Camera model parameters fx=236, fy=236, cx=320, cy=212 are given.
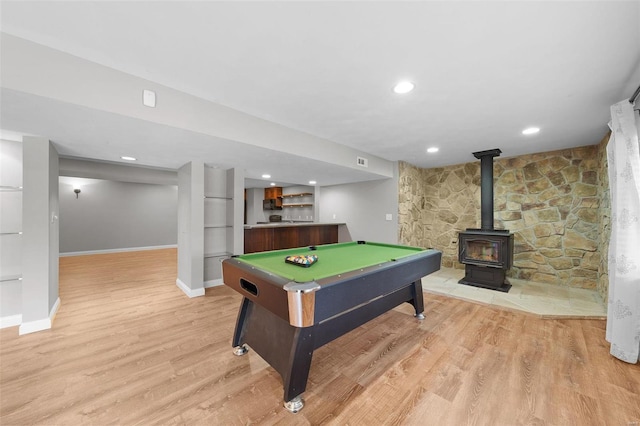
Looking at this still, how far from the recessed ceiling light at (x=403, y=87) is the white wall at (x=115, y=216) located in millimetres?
8318

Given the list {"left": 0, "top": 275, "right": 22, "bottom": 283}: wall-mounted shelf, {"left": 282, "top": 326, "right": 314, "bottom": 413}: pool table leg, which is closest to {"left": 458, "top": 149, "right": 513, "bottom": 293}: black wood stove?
{"left": 282, "top": 326, "right": 314, "bottom": 413}: pool table leg

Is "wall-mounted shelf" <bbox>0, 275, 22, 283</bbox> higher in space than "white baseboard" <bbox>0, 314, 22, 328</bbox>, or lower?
higher

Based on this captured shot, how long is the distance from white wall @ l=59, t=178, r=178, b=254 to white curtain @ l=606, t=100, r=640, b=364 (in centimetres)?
968

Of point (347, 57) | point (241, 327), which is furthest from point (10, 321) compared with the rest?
point (347, 57)

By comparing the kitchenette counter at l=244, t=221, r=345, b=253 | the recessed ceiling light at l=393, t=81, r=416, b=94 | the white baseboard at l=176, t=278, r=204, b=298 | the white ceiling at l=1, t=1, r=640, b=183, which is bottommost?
the white baseboard at l=176, t=278, r=204, b=298

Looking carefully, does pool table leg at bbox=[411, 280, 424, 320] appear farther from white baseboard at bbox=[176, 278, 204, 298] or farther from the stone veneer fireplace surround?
white baseboard at bbox=[176, 278, 204, 298]

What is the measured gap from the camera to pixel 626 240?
2020 mm

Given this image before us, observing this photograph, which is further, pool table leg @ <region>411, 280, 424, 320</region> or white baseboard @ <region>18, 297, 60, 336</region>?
pool table leg @ <region>411, 280, 424, 320</region>

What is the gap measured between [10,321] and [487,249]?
6354 mm

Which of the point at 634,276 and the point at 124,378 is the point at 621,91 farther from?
the point at 124,378

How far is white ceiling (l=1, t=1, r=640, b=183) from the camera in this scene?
1279 mm

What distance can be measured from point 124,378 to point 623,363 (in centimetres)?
399

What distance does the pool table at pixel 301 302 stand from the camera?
4.72ft

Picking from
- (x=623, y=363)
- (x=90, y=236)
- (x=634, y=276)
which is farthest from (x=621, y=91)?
(x=90, y=236)
